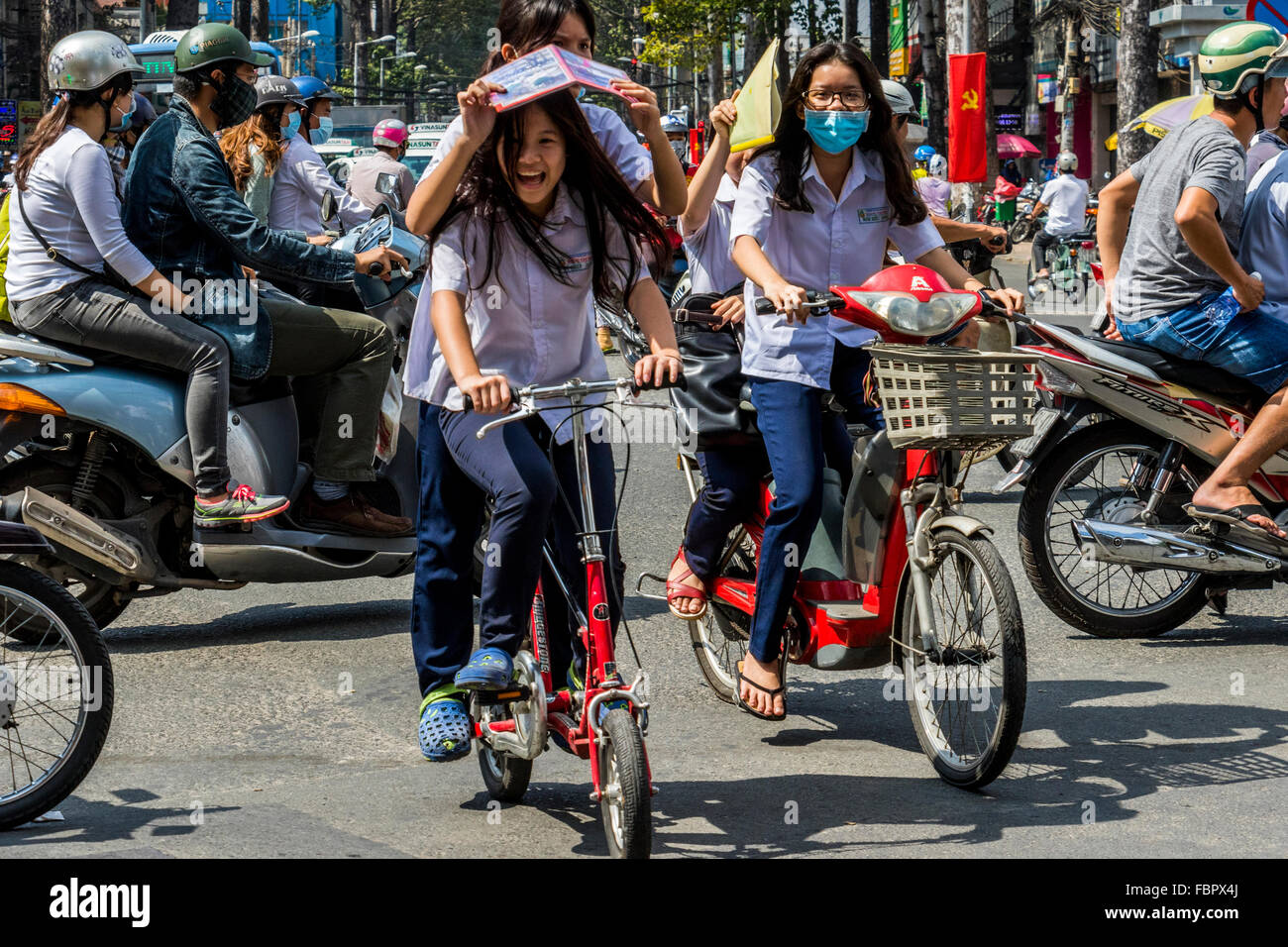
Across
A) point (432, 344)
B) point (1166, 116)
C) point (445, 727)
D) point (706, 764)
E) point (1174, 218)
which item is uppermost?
point (1166, 116)

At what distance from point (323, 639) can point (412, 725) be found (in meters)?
1.33

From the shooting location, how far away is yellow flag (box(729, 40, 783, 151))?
16.1ft

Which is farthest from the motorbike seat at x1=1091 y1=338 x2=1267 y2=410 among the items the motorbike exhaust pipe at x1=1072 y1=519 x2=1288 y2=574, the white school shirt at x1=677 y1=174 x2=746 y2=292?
the white school shirt at x1=677 y1=174 x2=746 y2=292

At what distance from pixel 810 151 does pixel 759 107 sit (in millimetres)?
315

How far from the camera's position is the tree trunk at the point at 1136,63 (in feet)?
73.5

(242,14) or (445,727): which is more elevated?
(242,14)

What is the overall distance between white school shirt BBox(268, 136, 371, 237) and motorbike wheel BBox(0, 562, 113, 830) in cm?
507

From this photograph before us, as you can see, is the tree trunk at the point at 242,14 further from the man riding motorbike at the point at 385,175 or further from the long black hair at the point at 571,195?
the long black hair at the point at 571,195

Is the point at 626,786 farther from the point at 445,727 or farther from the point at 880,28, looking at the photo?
the point at 880,28

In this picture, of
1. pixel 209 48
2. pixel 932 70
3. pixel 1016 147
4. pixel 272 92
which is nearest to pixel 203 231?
pixel 209 48

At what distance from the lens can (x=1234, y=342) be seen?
620 cm

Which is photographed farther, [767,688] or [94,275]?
[94,275]

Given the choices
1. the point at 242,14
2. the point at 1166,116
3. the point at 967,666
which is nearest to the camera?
the point at 967,666

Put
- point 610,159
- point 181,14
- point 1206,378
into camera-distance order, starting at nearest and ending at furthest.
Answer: point 610,159 → point 1206,378 → point 181,14
